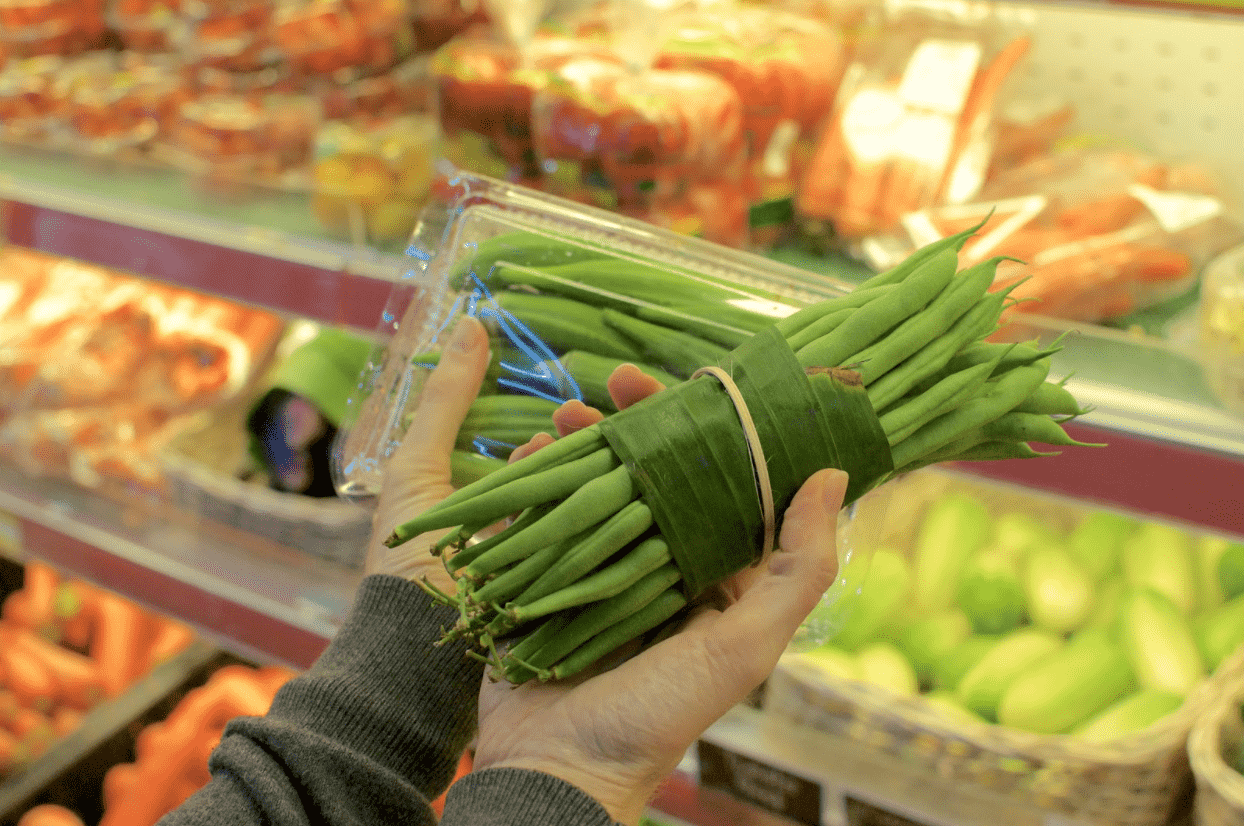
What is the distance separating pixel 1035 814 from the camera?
109 centimetres

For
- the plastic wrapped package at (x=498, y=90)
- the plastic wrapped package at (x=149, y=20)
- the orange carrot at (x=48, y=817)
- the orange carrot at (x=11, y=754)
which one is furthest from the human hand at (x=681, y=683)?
the plastic wrapped package at (x=149, y=20)

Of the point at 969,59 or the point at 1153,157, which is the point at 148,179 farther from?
the point at 1153,157

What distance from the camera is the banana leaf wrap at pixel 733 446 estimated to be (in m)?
0.63

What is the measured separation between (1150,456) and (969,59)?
753 millimetres

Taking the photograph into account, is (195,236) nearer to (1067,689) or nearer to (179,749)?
(179,749)

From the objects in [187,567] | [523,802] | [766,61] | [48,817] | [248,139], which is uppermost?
[766,61]

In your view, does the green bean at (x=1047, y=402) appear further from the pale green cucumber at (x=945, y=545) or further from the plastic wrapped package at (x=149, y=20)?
the plastic wrapped package at (x=149, y=20)

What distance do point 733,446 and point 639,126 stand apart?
0.74m

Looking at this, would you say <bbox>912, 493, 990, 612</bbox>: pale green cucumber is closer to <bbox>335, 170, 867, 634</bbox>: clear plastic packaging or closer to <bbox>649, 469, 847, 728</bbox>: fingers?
<bbox>335, 170, 867, 634</bbox>: clear plastic packaging

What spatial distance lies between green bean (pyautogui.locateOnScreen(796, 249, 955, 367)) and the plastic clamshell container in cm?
12

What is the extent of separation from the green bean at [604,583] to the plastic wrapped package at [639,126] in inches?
30.5

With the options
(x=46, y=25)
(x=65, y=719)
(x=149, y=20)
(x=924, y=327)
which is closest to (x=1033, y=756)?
(x=924, y=327)

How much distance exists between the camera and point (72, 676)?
2104mm

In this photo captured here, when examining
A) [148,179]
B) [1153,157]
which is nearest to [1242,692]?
[1153,157]
